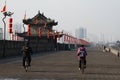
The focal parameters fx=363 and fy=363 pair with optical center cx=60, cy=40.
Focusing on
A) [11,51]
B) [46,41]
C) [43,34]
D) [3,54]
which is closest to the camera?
[3,54]

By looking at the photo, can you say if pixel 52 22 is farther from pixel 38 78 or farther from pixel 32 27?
pixel 38 78

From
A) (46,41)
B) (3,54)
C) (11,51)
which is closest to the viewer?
(3,54)

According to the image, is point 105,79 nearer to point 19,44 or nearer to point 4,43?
point 4,43

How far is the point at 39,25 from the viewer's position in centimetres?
8906

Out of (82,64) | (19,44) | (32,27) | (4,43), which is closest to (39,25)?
(32,27)

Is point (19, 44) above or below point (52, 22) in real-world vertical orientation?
below

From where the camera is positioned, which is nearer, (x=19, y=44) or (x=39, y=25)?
(x=19, y=44)

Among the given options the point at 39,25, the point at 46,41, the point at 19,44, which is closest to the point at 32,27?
the point at 39,25

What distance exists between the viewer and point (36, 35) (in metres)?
84.2

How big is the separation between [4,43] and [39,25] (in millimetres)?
51095

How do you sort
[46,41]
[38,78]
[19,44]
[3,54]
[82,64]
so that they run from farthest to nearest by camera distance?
[46,41]
[19,44]
[3,54]
[82,64]
[38,78]

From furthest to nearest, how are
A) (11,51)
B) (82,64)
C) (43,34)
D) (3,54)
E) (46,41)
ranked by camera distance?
(43,34)
(46,41)
(11,51)
(3,54)
(82,64)

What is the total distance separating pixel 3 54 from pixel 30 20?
50.8 m

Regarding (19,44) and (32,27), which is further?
(32,27)
